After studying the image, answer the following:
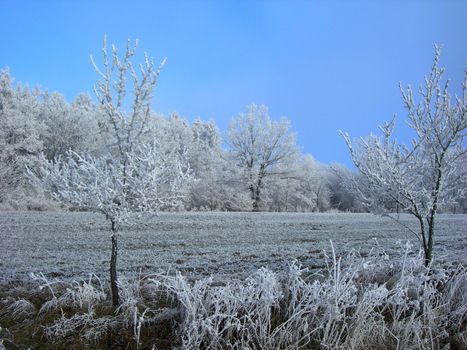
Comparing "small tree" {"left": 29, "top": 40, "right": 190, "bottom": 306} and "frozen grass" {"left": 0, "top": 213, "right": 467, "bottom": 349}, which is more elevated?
"small tree" {"left": 29, "top": 40, "right": 190, "bottom": 306}

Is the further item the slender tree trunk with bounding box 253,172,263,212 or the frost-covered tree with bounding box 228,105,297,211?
the frost-covered tree with bounding box 228,105,297,211

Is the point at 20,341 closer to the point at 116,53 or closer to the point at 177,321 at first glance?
the point at 177,321

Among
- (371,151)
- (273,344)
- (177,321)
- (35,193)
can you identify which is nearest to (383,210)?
(371,151)

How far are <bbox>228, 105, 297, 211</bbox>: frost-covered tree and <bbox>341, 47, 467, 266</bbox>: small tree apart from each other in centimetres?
2561

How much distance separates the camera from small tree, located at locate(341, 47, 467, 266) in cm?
579

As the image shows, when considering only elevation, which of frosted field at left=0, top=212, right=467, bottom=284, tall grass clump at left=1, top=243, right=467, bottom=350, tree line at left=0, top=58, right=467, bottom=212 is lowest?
tall grass clump at left=1, top=243, right=467, bottom=350

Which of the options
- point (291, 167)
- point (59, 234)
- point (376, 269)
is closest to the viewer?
point (376, 269)

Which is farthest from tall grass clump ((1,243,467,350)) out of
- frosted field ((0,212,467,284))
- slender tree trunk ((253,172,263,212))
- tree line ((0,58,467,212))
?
slender tree trunk ((253,172,263,212))

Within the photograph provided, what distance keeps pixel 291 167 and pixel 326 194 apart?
658cm

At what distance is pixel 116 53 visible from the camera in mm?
4574

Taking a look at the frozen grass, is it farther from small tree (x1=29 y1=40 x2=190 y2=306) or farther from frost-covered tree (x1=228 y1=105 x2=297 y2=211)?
frost-covered tree (x1=228 y1=105 x2=297 y2=211)

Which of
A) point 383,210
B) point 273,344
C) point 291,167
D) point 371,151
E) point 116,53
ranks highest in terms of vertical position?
point 291,167

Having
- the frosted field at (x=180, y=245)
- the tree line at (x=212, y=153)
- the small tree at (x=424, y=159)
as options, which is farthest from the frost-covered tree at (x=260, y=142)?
the small tree at (x=424, y=159)

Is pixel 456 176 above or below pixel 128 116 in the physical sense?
below
